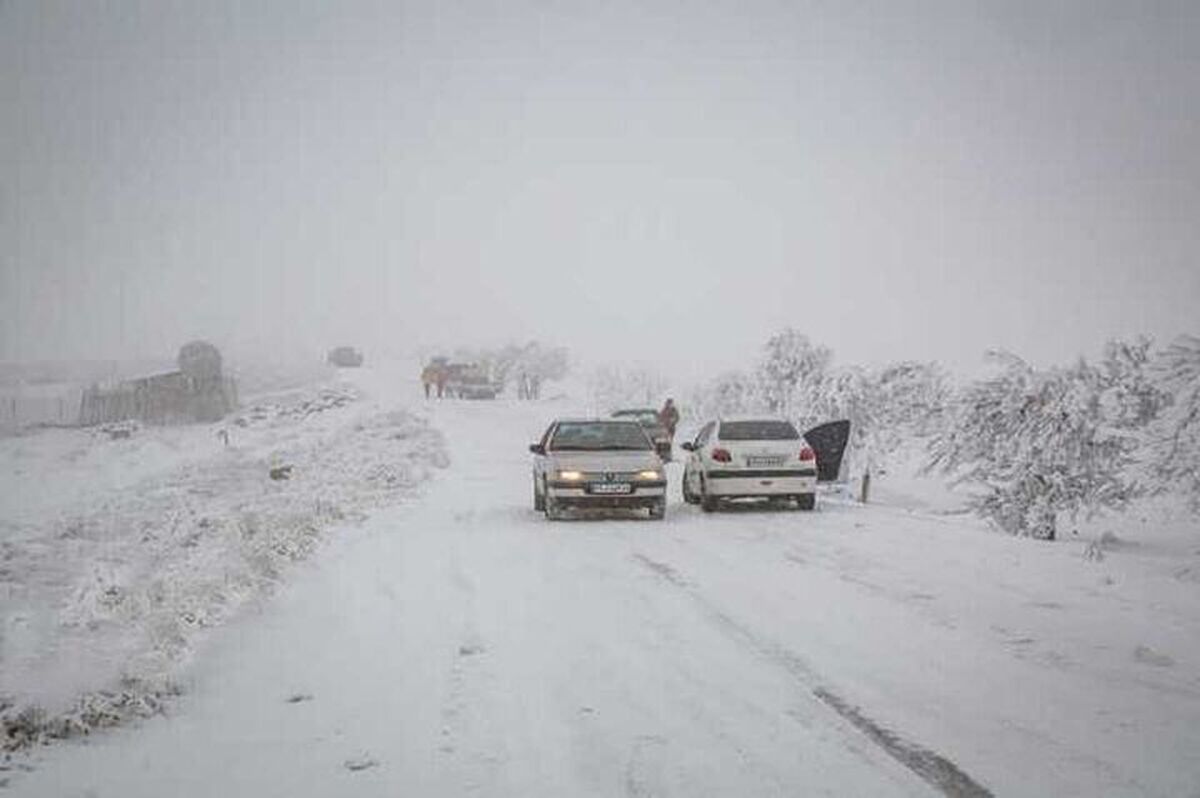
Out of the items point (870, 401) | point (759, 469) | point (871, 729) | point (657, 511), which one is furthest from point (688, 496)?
point (870, 401)

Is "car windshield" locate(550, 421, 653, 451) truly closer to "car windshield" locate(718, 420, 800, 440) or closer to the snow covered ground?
"car windshield" locate(718, 420, 800, 440)

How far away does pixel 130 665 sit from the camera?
6219 millimetres

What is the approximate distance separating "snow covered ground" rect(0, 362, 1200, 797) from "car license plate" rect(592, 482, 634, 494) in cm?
277

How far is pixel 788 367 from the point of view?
40750 mm

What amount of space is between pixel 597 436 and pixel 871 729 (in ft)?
39.0

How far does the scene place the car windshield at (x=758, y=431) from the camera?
55.3 feet

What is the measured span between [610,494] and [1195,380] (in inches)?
341

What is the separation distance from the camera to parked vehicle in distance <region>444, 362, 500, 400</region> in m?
64.9

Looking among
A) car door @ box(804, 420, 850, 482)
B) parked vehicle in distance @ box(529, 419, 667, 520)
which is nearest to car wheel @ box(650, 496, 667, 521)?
parked vehicle in distance @ box(529, 419, 667, 520)

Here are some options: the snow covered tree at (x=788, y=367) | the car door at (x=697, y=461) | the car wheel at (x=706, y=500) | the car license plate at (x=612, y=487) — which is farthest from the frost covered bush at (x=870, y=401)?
the car license plate at (x=612, y=487)

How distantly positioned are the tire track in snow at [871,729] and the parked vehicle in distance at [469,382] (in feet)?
189

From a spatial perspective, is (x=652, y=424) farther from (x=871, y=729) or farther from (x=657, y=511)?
(x=871, y=729)

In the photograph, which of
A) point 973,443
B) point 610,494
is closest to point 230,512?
point 610,494

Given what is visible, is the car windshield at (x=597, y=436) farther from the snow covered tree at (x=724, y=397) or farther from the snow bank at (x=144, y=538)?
the snow covered tree at (x=724, y=397)
